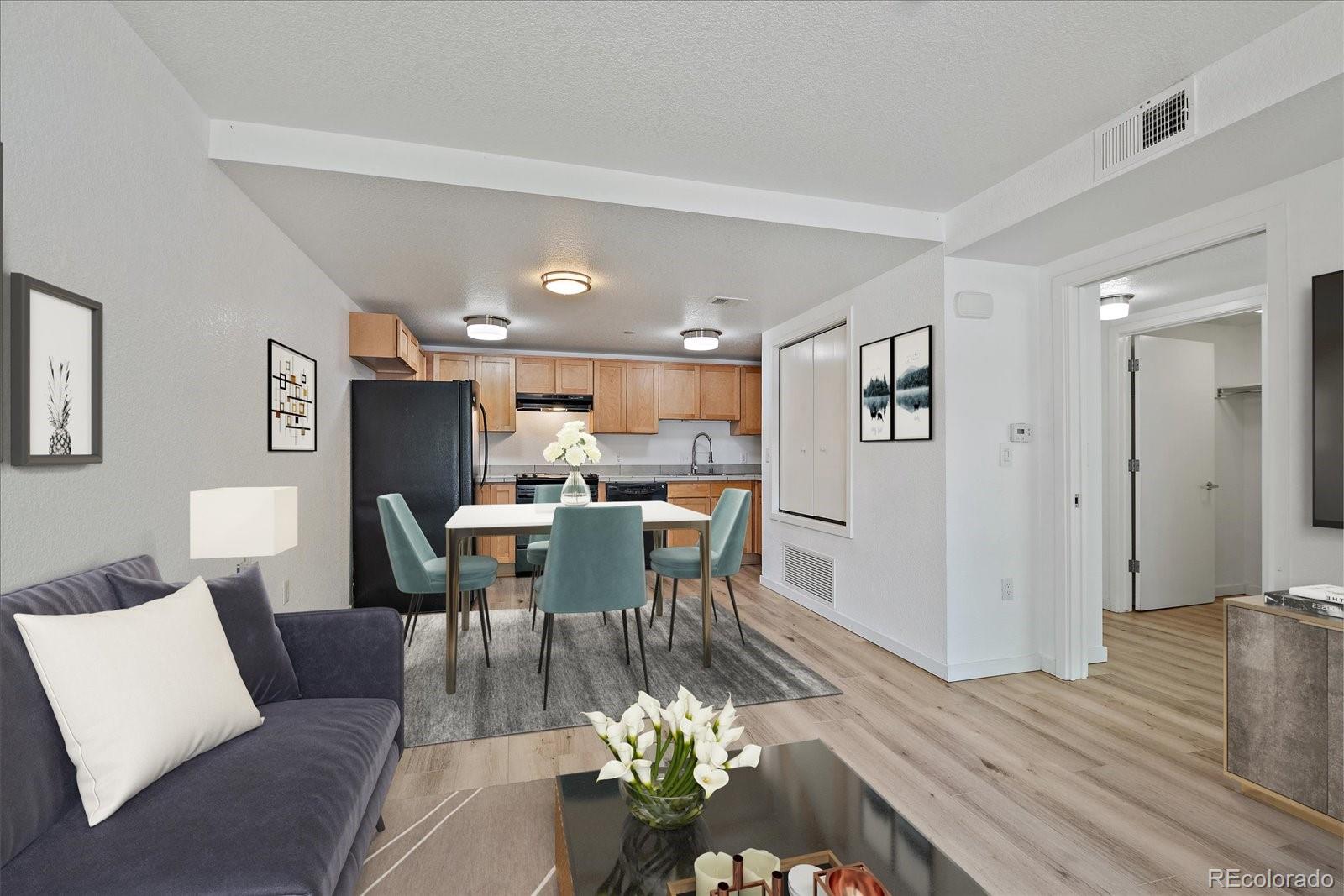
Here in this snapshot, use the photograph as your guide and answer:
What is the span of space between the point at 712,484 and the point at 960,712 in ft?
13.3

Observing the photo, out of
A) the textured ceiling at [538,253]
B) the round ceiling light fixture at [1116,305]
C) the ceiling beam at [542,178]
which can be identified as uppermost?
the ceiling beam at [542,178]

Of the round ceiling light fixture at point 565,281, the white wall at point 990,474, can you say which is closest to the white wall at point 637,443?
the round ceiling light fixture at point 565,281

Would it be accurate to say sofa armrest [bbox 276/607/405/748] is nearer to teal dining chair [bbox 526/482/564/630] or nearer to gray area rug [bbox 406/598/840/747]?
gray area rug [bbox 406/598/840/747]

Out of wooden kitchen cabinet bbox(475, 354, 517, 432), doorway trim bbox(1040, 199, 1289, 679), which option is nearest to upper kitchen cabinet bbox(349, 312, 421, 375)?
wooden kitchen cabinet bbox(475, 354, 517, 432)

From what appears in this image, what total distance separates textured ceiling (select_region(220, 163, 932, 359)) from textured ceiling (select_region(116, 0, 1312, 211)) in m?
0.27

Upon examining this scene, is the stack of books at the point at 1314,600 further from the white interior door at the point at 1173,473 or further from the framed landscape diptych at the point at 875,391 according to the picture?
the white interior door at the point at 1173,473

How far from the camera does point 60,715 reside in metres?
1.15

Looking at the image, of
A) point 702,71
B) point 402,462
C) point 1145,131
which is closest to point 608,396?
point 402,462

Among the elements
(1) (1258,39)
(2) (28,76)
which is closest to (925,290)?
(1) (1258,39)

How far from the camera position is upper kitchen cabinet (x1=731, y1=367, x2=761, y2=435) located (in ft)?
23.5

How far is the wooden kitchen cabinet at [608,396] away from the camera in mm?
6719

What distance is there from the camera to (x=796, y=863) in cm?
115

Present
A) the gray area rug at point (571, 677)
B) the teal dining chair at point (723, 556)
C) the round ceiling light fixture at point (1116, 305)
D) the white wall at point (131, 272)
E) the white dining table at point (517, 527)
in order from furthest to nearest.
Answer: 1. the round ceiling light fixture at point (1116, 305)
2. the teal dining chair at point (723, 556)
3. the white dining table at point (517, 527)
4. the gray area rug at point (571, 677)
5. the white wall at point (131, 272)

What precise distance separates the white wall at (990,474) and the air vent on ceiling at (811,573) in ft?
3.81
